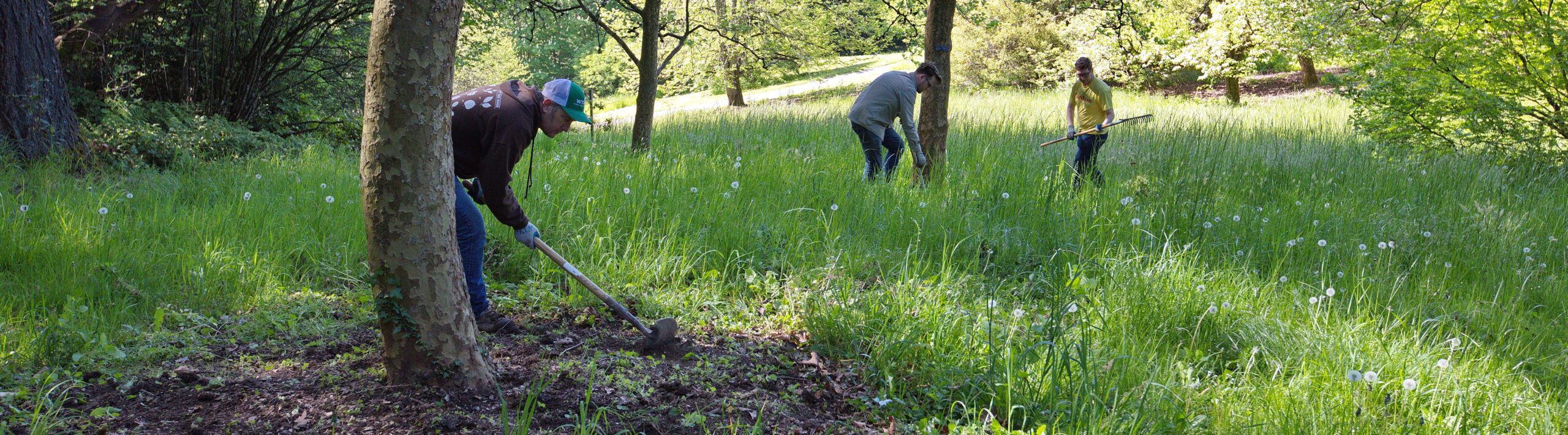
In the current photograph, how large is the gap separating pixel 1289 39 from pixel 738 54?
12.8 meters

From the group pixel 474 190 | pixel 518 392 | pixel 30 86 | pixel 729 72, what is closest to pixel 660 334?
pixel 518 392

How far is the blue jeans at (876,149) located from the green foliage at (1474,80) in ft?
18.6

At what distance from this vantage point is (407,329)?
270 cm

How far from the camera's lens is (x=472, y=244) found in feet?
12.3

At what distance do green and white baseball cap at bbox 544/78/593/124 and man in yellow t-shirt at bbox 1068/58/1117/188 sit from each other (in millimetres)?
5427

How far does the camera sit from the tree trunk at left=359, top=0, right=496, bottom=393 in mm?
2457

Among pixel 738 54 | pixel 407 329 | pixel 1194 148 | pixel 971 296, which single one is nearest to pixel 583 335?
pixel 407 329

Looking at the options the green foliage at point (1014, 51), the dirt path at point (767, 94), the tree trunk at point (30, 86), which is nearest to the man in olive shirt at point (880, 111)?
the tree trunk at point (30, 86)

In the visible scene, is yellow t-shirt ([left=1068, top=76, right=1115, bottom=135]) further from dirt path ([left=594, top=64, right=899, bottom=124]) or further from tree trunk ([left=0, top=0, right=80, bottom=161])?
dirt path ([left=594, top=64, right=899, bottom=124])

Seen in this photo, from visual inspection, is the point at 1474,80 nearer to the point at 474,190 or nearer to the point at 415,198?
the point at 474,190

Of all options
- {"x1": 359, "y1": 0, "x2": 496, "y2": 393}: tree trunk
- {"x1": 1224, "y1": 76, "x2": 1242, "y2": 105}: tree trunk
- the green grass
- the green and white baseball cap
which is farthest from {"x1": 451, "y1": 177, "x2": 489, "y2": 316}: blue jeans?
{"x1": 1224, "y1": 76, "x2": 1242, "y2": 105}: tree trunk

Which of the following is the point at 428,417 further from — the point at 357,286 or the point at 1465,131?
the point at 1465,131

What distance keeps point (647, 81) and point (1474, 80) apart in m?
8.68

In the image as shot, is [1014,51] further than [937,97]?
Yes
